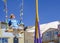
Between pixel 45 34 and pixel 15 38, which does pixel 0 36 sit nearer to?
pixel 15 38

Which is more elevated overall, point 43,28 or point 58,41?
point 43,28

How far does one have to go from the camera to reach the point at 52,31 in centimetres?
1221

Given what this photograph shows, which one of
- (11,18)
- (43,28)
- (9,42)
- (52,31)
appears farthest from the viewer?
(9,42)

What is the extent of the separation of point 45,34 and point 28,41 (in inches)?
85.5

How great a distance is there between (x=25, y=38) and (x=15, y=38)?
A: 36.4 inches

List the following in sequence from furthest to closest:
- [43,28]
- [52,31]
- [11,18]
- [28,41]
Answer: [28,41]
[43,28]
[52,31]
[11,18]

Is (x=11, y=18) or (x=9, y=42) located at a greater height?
(x=11, y=18)

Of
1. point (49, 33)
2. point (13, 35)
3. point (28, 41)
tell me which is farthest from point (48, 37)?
point (13, 35)

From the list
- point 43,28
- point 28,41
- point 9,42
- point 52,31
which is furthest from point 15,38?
point 52,31

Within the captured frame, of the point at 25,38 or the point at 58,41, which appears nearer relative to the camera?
the point at 58,41

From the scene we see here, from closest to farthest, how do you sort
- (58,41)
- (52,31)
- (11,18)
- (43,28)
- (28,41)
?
(11,18), (58,41), (52,31), (43,28), (28,41)

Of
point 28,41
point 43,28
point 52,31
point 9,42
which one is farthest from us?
point 9,42

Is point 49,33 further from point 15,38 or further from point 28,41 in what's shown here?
point 15,38

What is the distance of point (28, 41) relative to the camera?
567 inches
